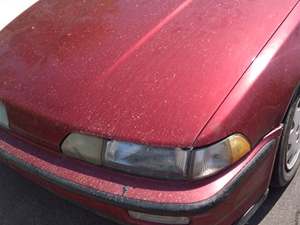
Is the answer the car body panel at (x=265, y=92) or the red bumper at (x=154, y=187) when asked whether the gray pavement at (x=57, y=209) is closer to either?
the red bumper at (x=154, y=187)

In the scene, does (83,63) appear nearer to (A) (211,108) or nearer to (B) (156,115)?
(B) (156,115)

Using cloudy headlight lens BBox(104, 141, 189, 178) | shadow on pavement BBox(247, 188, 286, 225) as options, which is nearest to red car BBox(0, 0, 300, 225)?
cloudy headlight lens BBox(104, 141, 189, 178)

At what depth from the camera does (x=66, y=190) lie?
2.06 meters

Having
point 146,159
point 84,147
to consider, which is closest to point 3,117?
point 84,147

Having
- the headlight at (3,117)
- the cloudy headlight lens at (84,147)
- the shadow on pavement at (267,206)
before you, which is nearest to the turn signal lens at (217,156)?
the cloudy headlight lens at (84,147)

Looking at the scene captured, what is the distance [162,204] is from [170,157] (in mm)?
189

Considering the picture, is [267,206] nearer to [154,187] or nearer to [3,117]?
[154,187]

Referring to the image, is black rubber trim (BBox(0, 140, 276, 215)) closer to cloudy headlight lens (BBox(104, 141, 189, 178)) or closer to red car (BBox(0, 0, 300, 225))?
red car (BBox(0, 0, 300, 225))

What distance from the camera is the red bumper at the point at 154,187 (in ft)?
6.06

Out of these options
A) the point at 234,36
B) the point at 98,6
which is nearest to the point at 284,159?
the point at 234,36

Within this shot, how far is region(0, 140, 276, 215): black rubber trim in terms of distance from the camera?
183 cm

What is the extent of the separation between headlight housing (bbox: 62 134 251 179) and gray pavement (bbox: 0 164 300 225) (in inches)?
25.8

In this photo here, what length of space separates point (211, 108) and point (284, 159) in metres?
0.76

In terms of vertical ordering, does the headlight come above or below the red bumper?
above
